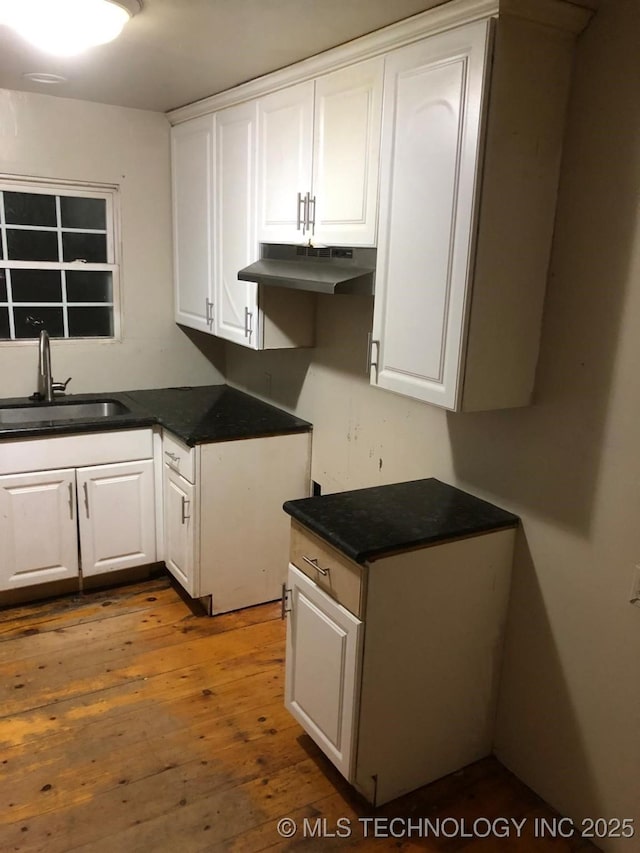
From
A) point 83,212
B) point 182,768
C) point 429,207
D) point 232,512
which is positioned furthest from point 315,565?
point 83,212

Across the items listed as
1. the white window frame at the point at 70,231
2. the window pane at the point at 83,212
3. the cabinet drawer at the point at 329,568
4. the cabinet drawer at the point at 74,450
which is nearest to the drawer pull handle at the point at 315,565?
the cabinet drawer at the point at 329,568

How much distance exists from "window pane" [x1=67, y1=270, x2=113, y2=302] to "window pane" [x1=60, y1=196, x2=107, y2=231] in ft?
0.79

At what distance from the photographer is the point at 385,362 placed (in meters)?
2.13

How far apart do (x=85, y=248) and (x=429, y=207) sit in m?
2.22

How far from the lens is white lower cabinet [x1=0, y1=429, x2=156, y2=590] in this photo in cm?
293

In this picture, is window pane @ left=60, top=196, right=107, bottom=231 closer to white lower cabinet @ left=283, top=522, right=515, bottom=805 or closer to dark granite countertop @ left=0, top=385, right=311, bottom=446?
dark granite countertop @ left=0, top=385, right=311, bottom=446

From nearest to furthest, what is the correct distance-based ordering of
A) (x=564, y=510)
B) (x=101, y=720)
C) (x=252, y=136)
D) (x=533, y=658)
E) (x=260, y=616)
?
(x=564, y=510) → (x=533, y=658) → (x=101, y=720) → (x=252, y=136) → (x=260, y=616)

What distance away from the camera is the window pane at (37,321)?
3.37 metres

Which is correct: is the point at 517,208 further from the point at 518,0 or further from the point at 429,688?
the point at 429,688

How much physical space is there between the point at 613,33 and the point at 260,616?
2.56 meters

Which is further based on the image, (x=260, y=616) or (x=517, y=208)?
(x=260, y=616)

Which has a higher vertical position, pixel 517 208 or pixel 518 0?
Answer: pixel 518 0

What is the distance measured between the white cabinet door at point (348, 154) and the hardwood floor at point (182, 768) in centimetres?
173

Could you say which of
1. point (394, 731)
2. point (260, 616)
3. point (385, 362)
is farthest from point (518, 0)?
point (260, 616)
